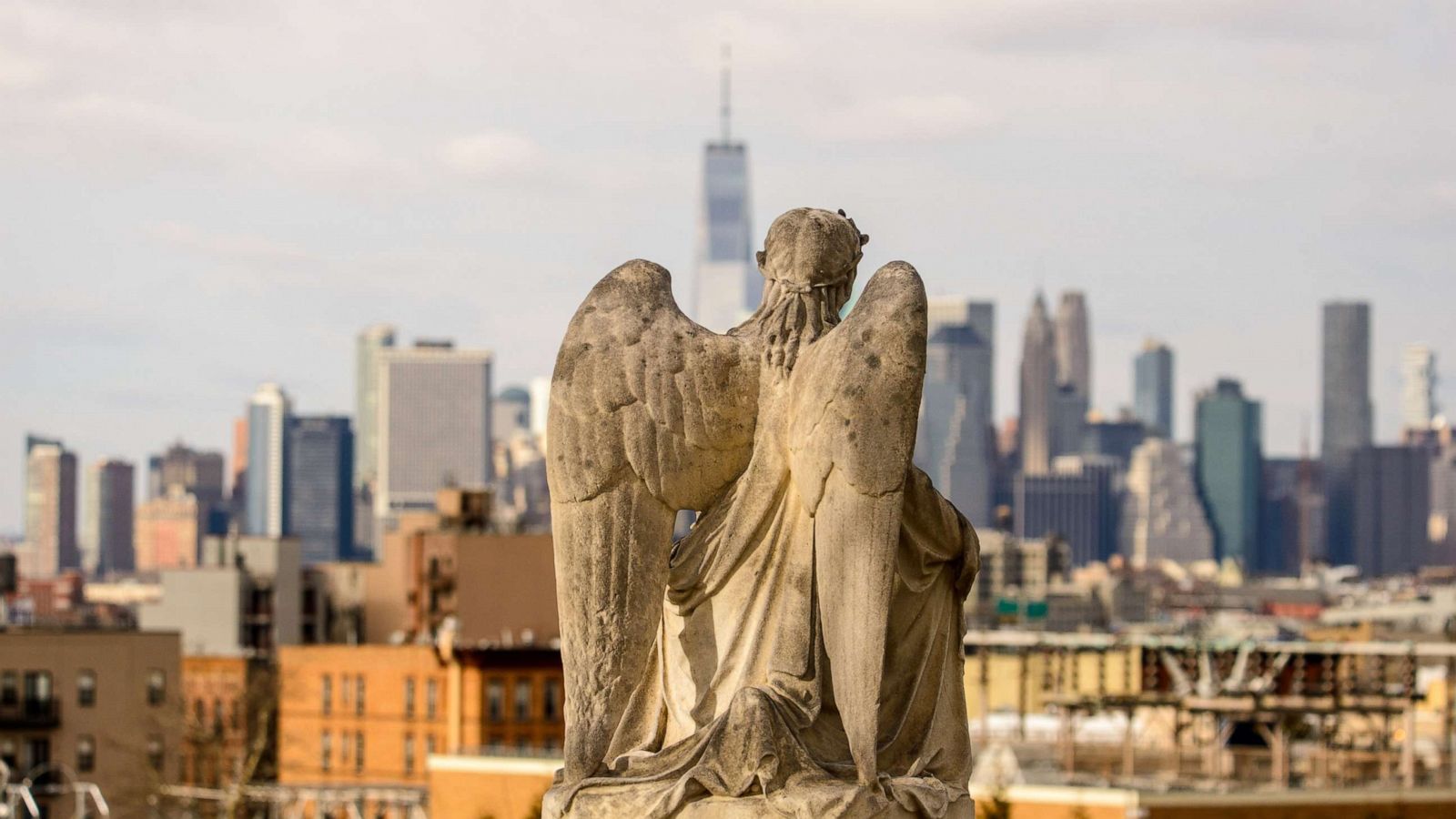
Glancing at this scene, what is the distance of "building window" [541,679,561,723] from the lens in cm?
10581

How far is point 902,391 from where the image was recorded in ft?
45.2

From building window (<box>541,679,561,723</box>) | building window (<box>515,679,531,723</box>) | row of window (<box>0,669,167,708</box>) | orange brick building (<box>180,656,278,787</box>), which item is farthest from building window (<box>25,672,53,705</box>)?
building window (<box>541,679,561,723</box>)

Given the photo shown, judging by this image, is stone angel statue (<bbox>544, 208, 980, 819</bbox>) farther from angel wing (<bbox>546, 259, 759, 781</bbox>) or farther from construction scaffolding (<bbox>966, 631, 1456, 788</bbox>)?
construction scaffolding (<bbox>966, 631, 1456, 788</bbox>)

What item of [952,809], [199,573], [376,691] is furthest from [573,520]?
[199,573]

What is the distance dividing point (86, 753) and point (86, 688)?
101 inches

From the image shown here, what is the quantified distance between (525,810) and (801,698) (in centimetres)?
5914

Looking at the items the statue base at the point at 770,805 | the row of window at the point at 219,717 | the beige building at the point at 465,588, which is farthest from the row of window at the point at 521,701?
the statue base at the point at 770,805

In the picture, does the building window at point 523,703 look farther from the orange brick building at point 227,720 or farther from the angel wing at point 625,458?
the angel wing at point 625,458

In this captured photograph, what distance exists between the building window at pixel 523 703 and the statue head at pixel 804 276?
3627 inches

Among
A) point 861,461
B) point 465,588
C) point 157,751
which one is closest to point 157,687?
point 157,751

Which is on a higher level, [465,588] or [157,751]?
[465,588]

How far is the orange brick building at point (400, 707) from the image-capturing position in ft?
347

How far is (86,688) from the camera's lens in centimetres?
10506

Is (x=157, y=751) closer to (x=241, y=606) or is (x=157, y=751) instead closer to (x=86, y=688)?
(x=86, y=688)
